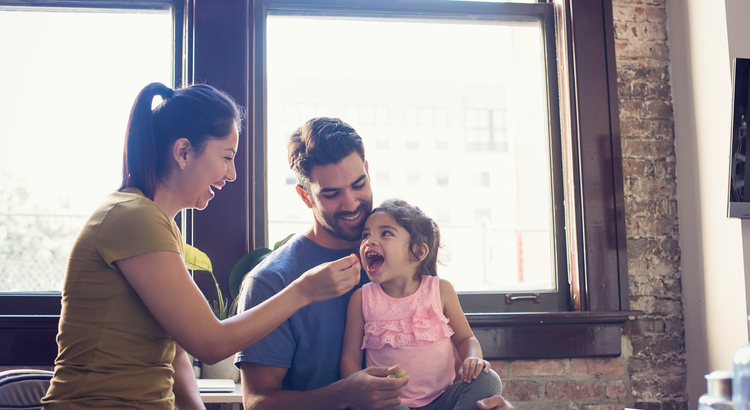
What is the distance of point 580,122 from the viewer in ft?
8.10

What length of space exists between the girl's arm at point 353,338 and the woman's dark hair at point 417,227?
0.24m

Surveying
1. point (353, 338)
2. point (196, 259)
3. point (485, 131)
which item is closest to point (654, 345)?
point (485, 131)

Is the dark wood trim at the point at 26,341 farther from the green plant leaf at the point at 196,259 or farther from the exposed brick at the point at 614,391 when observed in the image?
the exposed brick at the point at 614,391

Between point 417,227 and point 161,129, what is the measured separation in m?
0.80

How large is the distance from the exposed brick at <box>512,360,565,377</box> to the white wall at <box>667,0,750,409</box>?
587 millimetres

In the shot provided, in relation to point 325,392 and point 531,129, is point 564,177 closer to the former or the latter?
point 531,129

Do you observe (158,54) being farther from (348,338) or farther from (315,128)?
(348,338)

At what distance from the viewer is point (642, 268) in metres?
2.46

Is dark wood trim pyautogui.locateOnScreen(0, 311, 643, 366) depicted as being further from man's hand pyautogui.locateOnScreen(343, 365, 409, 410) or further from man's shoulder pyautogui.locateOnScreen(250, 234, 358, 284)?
man's hand pyautogui.locateOnScreen(343, 365, 409, 410)

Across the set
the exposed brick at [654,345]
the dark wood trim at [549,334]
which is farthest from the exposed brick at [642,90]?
the exposed brick at [654,345]

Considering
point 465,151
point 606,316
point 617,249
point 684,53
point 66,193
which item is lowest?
point 606,316

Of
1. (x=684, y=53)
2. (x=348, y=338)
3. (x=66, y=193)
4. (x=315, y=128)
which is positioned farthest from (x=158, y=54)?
(x=684, y=53)

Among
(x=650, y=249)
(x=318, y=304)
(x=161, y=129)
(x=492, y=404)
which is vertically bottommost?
(x=492, y=404)

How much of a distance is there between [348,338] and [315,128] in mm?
613
